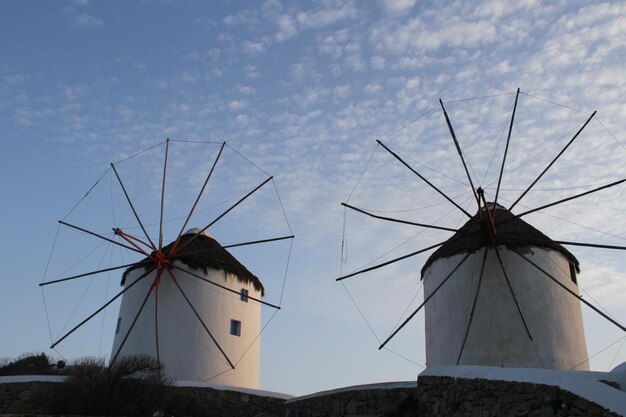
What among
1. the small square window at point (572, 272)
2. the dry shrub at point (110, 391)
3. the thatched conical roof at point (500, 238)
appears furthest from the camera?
the small square window at point (572, 272)

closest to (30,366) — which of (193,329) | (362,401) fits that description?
(193,329)

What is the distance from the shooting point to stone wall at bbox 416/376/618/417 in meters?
6.77

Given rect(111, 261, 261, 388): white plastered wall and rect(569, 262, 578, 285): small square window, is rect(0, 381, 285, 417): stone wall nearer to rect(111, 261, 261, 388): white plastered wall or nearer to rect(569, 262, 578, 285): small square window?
rect(111, 261, 261, 388): white plastered wall

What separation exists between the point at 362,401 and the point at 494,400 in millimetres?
2731

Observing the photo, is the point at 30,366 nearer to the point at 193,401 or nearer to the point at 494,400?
the point at 193,401

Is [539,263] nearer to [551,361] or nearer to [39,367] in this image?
[551,361]

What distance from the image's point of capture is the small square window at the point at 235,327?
17969 millimetres

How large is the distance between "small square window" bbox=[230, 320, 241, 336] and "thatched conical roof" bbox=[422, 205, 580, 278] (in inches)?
212

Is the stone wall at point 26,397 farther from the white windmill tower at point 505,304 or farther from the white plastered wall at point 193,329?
the white windmill tower at point 505,304

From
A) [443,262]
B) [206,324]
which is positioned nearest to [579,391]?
[443,262]

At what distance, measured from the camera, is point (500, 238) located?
1462 cm

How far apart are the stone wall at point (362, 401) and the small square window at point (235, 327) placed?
6803 mm

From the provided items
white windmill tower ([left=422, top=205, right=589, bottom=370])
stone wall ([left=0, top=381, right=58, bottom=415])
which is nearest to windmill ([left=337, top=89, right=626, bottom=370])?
white windmill tower ([left=422, top=205, right=589, bottom=370])

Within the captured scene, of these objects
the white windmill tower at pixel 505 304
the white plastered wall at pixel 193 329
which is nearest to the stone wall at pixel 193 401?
the white plastered wall at pixel 193 329
